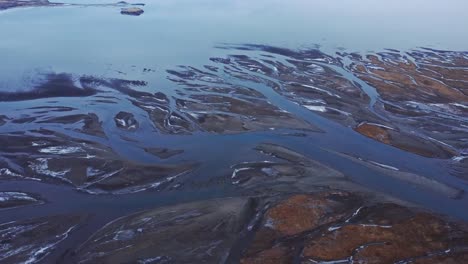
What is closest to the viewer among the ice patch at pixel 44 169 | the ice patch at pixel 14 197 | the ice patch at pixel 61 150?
the ice patch at pixel 14 197

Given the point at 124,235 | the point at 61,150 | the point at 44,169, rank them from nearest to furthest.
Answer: the point at 124,235 < the point at 44,169 < the point at 61,150

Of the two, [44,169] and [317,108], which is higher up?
[317,108]

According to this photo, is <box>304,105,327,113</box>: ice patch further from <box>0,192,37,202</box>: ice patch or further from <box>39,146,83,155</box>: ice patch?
<box>0,192,37,202</box>: ice patch

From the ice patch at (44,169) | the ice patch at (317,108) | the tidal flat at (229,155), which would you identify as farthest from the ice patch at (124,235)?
the ice patch at (317,108)

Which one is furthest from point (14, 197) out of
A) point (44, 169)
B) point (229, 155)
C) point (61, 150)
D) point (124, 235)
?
point (229, 155)

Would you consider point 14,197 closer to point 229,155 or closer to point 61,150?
point 61,150

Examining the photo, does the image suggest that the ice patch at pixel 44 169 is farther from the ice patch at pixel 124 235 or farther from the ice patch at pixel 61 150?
the ice patch at pixel 124 235

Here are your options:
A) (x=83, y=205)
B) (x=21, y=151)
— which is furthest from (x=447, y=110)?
(x=21, y=151)

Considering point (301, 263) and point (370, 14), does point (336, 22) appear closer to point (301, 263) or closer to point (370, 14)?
point (370, 14)
